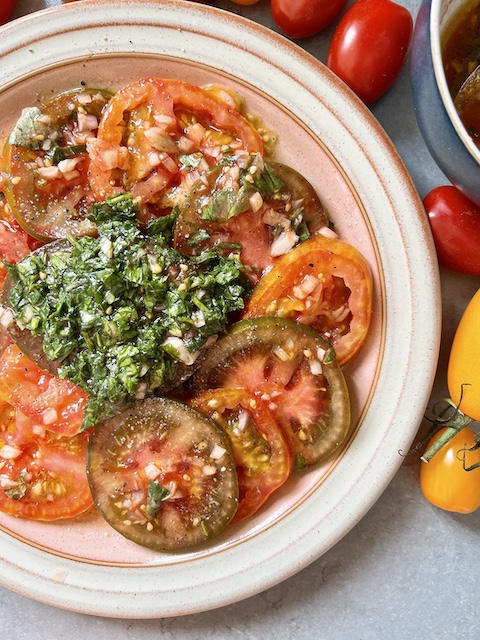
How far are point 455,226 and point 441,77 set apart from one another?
67cm

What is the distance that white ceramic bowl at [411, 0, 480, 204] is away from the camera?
6.05ft

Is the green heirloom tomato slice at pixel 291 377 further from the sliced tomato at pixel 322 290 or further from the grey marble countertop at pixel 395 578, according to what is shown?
the grey marble countertop at pixel 395 578

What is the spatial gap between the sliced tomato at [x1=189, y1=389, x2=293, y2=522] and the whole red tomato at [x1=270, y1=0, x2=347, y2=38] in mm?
1372

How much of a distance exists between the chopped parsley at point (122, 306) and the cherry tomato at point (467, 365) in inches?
31.4

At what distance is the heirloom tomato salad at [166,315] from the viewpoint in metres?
2.14

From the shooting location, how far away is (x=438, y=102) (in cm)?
188

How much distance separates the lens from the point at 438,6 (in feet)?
6.04

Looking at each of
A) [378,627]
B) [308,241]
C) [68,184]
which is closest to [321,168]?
[308,241]

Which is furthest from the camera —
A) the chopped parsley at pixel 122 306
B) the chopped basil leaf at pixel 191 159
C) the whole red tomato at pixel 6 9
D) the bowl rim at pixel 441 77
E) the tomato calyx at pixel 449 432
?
the whole red tomato at pixel 6 9

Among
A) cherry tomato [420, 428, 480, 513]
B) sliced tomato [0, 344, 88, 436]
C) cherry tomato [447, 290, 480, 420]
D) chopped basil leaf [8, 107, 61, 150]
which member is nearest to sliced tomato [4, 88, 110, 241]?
chopped basil leaf [8, 107, 61, 150]

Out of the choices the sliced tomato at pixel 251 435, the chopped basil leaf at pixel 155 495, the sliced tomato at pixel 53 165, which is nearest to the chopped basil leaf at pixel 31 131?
the sliced tomato at pixel 53 165

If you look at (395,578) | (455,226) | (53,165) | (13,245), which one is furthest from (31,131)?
(395,578)

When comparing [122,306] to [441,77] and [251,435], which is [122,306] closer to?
[251,435]

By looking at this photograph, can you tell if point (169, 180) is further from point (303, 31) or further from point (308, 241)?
point (303, 31)
